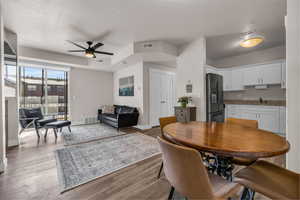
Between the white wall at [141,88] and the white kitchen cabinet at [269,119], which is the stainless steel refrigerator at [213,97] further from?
the white wall at [141,88]

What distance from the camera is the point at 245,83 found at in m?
4.33

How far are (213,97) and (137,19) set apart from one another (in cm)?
282

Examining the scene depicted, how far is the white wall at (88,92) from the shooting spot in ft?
18.1

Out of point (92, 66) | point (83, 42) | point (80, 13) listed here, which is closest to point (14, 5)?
point (80, 13)

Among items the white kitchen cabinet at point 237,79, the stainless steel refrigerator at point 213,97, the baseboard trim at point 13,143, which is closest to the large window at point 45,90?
the baseboard trim at point 13,143

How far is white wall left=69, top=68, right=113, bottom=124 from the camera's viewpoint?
18.1 ft

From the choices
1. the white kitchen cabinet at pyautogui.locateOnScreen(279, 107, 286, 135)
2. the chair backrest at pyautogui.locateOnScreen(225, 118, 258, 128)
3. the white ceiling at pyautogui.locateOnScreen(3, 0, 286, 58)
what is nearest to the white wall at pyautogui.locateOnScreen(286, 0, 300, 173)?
the chair backrest at pyautogui.locateOnScreen(225, 118, 258, 128)

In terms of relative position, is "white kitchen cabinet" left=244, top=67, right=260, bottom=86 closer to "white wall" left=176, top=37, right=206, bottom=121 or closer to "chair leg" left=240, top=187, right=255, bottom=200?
"white wall" left=176, top=37, right=206, bottom=121

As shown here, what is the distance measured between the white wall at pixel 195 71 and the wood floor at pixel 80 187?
6.82 ft

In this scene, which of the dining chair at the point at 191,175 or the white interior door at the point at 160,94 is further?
the white interior door at the point at 160,94

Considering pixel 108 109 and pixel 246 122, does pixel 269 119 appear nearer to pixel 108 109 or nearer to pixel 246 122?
pixel 246 122

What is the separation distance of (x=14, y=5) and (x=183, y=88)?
4154 millimetres

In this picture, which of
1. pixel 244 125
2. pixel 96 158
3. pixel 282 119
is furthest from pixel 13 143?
pixel 282 119

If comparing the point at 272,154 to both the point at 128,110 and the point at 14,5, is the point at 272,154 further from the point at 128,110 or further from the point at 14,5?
the point at 128,110
